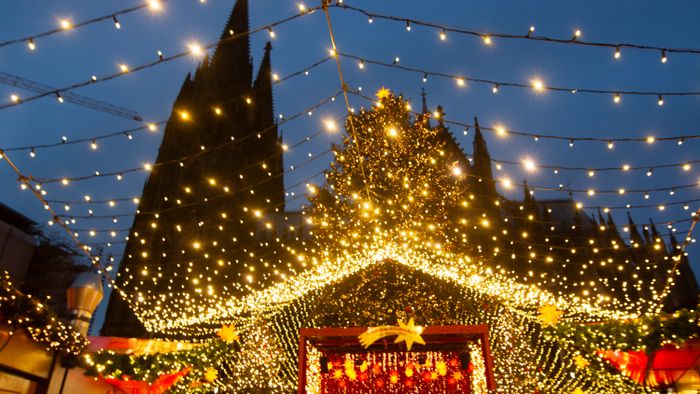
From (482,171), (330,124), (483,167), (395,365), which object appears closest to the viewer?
(330,124)

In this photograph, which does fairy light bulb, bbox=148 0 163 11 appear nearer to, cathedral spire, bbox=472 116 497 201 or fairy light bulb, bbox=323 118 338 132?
fairy light bulb, bbox=323 118 338 132

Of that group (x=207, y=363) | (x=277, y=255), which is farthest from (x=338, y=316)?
(x=277, y=255)

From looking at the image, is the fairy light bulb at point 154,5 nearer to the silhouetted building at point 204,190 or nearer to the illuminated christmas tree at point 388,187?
the illuminated christmas tree at point 388,187

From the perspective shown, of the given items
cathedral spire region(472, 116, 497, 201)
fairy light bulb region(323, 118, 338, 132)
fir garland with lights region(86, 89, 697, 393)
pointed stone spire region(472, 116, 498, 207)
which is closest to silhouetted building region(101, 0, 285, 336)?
fir garland with lights region(86, 89, 697, 393)

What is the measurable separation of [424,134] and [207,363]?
749cm

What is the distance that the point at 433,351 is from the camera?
8102 mm

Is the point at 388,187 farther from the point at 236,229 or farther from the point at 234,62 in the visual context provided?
the point at 234,62

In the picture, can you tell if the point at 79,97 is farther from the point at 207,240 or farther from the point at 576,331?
the point at 576,331

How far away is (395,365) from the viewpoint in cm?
815

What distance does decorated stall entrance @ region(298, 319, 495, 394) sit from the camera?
25.4 ft

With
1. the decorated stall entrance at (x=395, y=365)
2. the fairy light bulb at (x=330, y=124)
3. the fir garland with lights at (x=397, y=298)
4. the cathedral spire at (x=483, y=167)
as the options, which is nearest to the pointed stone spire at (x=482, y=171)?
the cathedral spire at (x=483, y=167)

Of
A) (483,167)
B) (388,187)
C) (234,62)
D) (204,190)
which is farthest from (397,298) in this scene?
(234,62)

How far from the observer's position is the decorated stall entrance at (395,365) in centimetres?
775

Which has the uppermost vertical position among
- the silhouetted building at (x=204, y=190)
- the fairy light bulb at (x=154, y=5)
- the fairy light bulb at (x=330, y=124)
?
the silhouetted building at (x=204, y=190)
